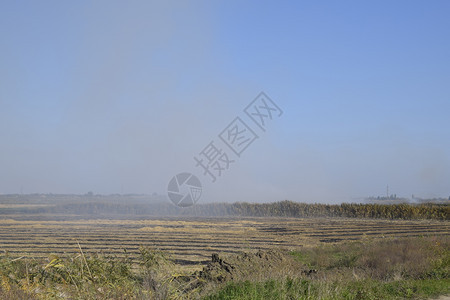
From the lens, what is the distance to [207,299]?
7.38m

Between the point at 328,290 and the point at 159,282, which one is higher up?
the point at 159,282

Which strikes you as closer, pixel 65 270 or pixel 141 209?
pixel 65 270

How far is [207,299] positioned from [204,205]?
63861 millimetres

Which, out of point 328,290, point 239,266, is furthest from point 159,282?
point 239,266

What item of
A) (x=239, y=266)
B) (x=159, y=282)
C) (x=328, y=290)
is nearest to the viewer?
(x=159, y=282)

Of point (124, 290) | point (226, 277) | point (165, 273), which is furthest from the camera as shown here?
point (226, 277)

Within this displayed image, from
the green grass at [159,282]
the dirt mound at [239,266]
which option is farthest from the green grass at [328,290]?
the dirt mound at [239,266]

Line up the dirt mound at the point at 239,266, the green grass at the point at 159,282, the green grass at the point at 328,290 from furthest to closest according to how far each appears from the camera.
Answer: the dirt mound at the point at 239,266 → the green grass at the point at 328,290 → the green grass at the point at 159,282

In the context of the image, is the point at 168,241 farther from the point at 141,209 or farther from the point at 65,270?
the point at 141,209

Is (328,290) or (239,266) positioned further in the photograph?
(239,266)

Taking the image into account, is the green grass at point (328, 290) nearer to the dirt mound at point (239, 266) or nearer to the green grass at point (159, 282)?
the green grass at point (159, 282)

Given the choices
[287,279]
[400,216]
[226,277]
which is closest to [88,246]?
[226,277]

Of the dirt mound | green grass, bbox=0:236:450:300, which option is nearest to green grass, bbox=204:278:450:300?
green grass, bbox=0:236:450:300

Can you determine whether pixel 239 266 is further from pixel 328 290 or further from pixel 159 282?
pixel 159 282
